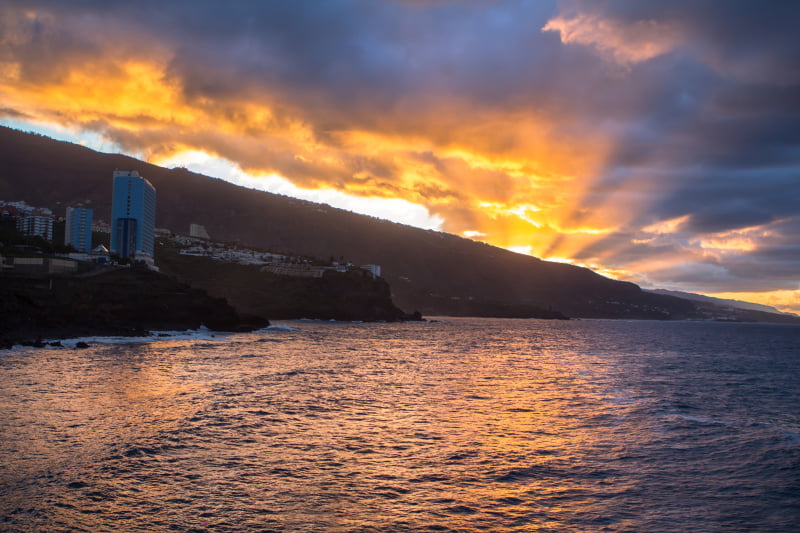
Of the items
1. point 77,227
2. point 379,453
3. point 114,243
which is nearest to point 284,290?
point 114,243

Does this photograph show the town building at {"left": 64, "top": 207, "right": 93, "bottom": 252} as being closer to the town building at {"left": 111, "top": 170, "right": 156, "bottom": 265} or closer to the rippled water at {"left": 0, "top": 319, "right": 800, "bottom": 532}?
the town building at {"left": 111, "top": 170, "right": 156, "bottom": 265}

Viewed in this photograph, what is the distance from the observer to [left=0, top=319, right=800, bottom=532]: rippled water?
1400cm

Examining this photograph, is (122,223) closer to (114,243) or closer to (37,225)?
(114,243)

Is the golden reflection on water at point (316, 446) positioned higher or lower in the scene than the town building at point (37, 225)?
lower

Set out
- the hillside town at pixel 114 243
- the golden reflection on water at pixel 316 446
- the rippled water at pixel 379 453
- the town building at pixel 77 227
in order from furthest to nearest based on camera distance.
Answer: the town building at pixel 77 227 → the hillside town at pixel 114 243 → the golden reflection on water at pixel 316 446 → the rippled water at pixel 379 453

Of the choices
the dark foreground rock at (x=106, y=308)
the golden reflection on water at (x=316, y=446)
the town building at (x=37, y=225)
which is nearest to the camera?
the golden reflection on water at (x=316, y=446)

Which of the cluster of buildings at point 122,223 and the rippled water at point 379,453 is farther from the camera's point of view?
the cluster of buildings at point 122,223

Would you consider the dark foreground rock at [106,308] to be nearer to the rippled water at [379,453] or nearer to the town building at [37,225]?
the rippled water at [379,453]

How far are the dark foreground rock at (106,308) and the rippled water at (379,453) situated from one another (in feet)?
72.8

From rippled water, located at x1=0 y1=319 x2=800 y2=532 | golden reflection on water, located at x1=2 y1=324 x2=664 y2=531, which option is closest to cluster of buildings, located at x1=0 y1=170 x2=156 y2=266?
rippled water, located at x1=0 y1=319 x2=800 y2=532

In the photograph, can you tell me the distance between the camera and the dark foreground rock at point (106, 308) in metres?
59.2

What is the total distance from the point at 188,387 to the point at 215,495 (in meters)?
19.1

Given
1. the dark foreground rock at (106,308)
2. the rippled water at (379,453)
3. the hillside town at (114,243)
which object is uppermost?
the hillside town at (114,243)

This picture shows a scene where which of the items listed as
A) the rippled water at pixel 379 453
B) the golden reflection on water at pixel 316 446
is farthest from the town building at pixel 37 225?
the golden reflection on water at pixel 316 446
